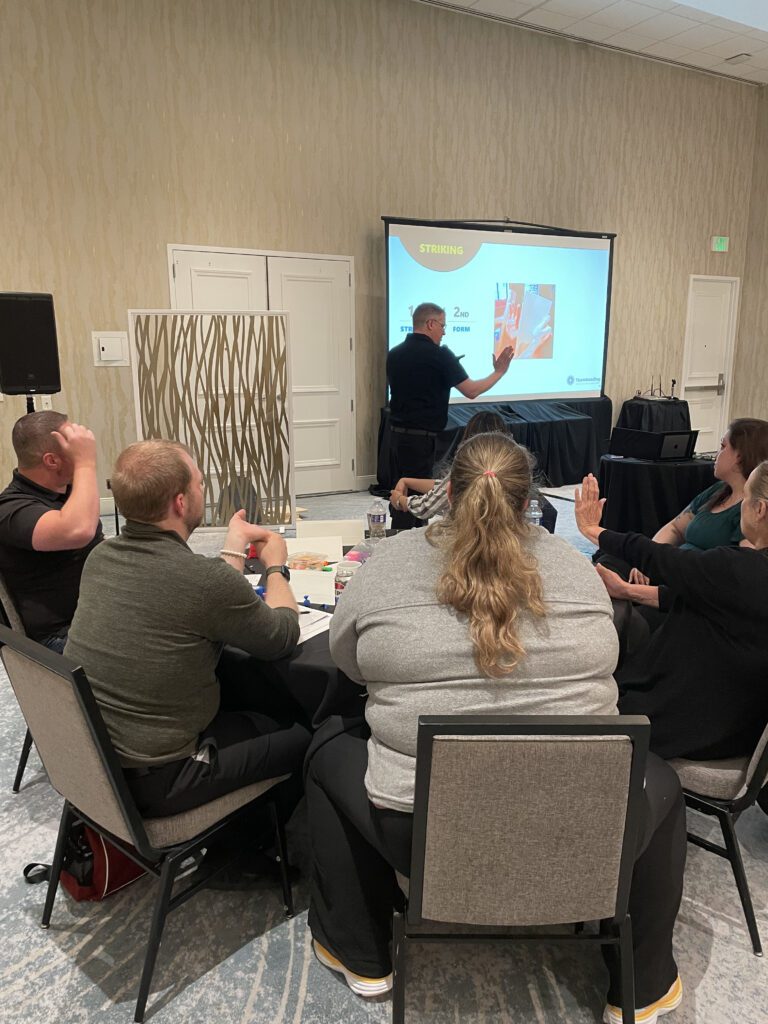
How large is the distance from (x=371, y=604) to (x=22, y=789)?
1671mm

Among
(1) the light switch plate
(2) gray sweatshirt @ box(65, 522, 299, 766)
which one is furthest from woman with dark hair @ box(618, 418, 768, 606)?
(1) the light switch plate

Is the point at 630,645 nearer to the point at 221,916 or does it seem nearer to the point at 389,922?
the point at 389,922

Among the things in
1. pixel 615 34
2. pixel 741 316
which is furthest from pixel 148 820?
pixel 741 316

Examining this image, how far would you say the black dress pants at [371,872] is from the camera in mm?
1439

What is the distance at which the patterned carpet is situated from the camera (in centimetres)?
154

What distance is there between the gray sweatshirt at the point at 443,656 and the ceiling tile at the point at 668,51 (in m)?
7.75

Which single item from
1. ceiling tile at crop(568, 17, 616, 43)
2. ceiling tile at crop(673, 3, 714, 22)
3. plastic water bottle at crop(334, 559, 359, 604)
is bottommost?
plastic water bottle at crop(334, 559, 359, 604)

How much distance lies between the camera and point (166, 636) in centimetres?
148

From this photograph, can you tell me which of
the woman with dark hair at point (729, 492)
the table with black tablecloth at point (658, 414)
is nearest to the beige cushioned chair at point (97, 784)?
the woman with dark hair at point (729, 492)

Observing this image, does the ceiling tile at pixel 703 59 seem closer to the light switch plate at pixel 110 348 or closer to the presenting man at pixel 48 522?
the light switch plate at pixel 110 348

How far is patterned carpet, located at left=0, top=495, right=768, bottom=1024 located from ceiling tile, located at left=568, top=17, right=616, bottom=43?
23.6ft

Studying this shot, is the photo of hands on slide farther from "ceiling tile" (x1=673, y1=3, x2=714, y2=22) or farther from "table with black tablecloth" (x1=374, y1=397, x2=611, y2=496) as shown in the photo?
"ceiling tile" (x1=673, y1=3, x2=714, y2=22)

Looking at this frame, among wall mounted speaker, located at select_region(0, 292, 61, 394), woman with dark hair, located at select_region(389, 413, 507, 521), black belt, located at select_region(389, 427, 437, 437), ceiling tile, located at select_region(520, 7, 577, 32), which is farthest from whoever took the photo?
ceiling tile, located at select_region(520, 7, 577, 32)

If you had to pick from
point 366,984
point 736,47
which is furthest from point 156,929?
point 736,47
